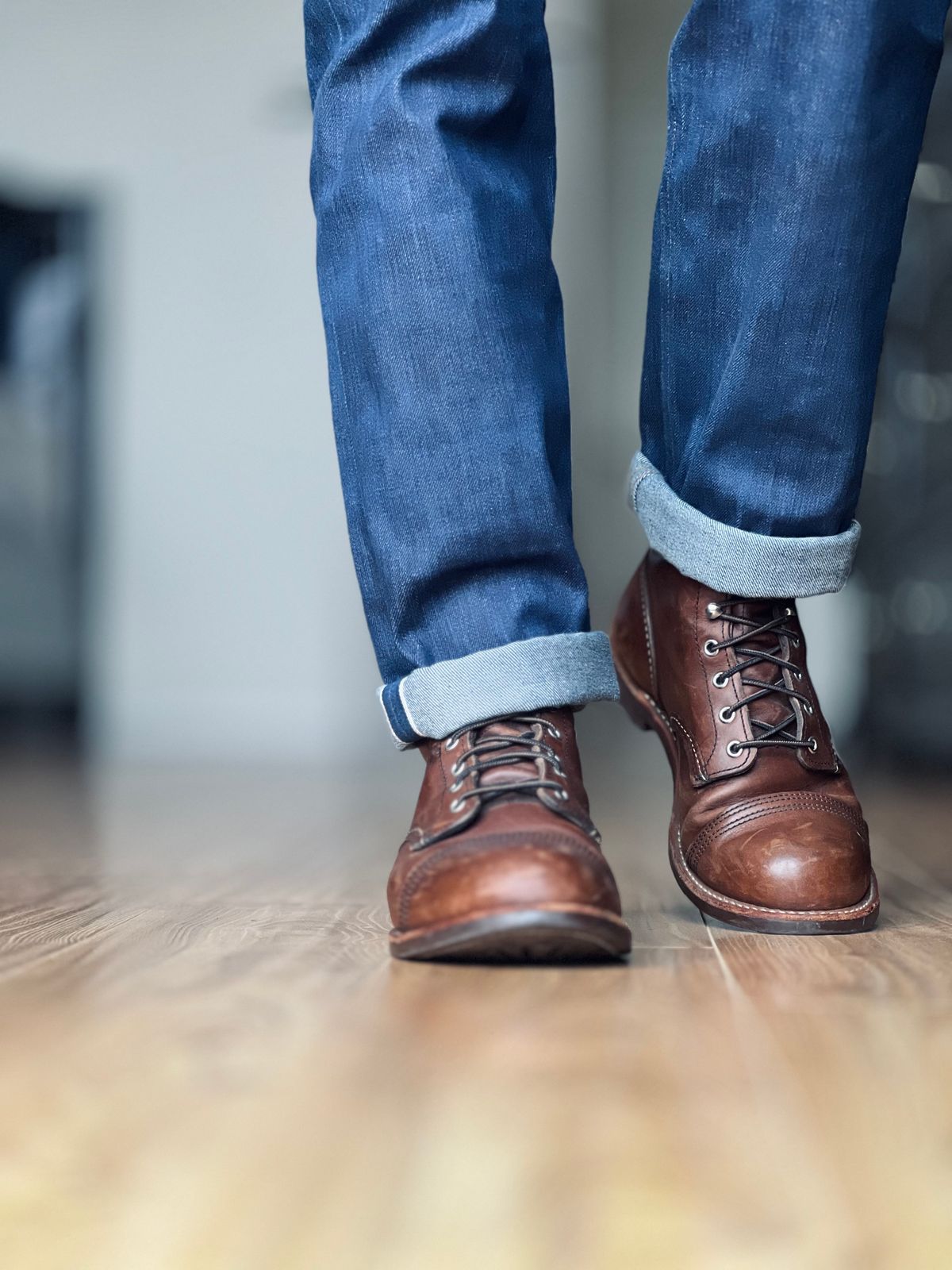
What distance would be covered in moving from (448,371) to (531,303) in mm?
78

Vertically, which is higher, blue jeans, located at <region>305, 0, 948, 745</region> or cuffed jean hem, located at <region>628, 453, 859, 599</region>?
blue jeans, located at <region>305, 0, 948, 745</region>

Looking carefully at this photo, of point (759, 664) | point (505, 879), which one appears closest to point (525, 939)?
point (505, 879)

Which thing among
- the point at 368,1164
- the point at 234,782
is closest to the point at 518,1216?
the point at 368,1164

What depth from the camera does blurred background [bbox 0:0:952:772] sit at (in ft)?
10.8

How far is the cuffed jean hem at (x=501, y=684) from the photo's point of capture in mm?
663

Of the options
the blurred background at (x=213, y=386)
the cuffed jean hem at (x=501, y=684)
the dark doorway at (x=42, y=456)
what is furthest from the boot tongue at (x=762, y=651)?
the dark doorway at (x=42, y=456)

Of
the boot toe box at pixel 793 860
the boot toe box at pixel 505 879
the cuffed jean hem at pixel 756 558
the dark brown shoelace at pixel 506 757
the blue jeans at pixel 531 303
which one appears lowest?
the boot toe box at pixel 793 860

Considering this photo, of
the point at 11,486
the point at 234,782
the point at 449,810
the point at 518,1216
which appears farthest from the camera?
the point at 11,486

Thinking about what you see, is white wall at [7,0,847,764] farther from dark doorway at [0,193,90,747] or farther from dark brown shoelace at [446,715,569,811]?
dark brown shoelace at [446,715,569,811]

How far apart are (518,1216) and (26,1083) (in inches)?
7.6

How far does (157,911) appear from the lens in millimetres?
759

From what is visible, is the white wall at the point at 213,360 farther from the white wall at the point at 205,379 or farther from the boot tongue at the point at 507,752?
the boot tongue at the point at 507,752

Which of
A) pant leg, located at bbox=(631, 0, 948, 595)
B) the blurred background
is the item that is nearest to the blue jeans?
pant leg, located at bbox=(631, 0, 948, 595)

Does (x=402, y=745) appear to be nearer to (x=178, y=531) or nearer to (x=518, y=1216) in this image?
(x=518, y=1216)
